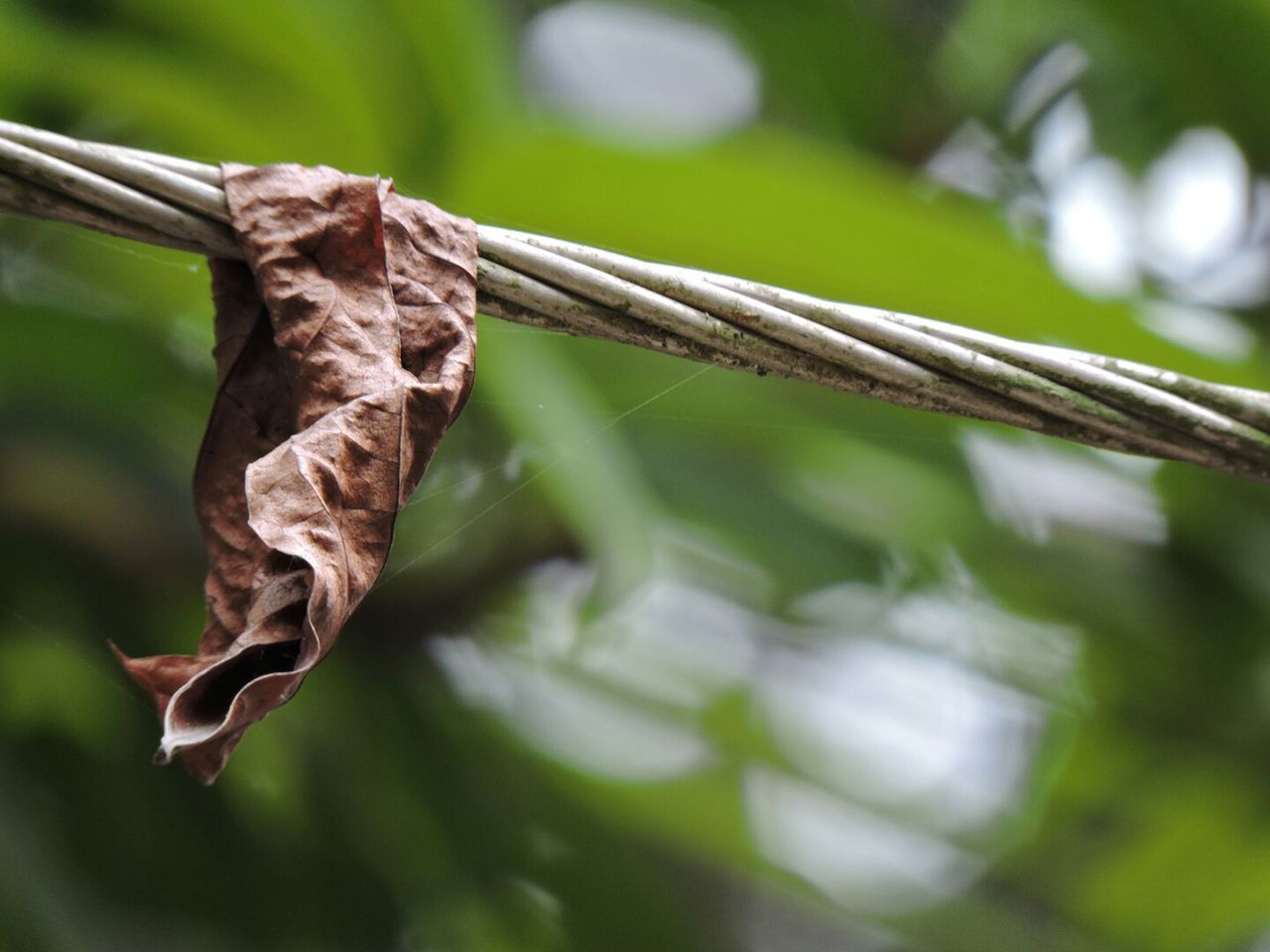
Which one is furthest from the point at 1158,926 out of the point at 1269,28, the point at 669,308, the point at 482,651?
the point at 669,308

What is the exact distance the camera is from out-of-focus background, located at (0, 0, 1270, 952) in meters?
0.92

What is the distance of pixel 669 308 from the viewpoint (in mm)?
423

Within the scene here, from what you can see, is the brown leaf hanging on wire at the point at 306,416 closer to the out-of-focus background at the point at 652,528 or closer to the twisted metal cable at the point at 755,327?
the twisted metal cable at the point at 755,327

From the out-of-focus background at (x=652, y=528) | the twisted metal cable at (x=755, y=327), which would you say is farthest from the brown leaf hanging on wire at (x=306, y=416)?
the out-of-focus background at (x=652, y=528)

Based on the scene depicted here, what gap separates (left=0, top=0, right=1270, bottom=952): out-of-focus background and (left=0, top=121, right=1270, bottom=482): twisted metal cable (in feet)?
0.88

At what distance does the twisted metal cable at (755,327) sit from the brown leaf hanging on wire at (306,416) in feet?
0.06

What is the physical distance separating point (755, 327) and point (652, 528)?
57 cm

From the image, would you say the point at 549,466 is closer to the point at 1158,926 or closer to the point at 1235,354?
the point at 1235,354

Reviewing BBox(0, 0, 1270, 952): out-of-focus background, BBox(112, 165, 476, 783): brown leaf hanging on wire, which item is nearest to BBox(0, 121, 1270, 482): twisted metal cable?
BBox(112, 165, 476, 783): brown leaf hanging on wire

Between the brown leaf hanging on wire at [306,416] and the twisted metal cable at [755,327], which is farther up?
the twisted metal cable at [755,327]

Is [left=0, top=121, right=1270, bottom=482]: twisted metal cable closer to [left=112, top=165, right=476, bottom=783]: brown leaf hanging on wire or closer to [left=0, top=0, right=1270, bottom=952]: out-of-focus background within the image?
[left=112, top=165, right=476, bottom=783]: brown leaf hanging on wire

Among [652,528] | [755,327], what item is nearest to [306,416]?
[755,327]

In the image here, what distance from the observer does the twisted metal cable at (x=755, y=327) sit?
0.39m

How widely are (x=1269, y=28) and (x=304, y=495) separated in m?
1.22
